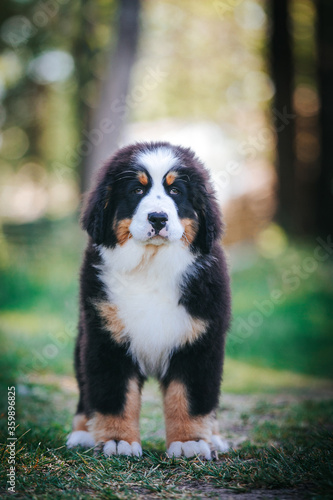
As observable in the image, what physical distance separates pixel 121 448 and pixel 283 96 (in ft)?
35.9

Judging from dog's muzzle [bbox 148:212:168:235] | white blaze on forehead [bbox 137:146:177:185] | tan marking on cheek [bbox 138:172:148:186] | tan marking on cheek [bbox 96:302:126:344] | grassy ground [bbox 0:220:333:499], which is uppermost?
white blaze on forehead [bbox 137:146:177:185]

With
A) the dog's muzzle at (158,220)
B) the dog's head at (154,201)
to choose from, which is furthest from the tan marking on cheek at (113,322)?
the dog's muzzle at (158,220)

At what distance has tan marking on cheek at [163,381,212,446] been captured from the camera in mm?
3494

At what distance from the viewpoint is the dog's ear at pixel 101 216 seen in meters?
3.63

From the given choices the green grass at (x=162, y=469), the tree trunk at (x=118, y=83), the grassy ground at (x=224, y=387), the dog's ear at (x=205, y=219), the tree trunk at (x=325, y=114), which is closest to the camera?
the green grass at (x=162, y=469)

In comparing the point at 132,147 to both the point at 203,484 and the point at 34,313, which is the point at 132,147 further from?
the point at 34,313

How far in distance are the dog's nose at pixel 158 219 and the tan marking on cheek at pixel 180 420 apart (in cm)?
96

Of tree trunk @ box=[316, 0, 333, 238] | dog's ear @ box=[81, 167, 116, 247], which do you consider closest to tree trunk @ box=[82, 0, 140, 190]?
tree trunk @ box=[316, 0, 333, 238]

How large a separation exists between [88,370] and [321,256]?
798cm

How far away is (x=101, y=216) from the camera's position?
3.64 m

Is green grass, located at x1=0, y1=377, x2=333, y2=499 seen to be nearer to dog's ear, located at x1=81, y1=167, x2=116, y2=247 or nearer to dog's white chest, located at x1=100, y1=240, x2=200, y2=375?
dog's white chest, located at x1=100, y1=240, x2=200, y2=375

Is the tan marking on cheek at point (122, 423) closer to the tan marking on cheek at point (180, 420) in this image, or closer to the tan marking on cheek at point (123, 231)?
the tan marking on cheek at point (180, 420)

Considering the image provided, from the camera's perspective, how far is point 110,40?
1396cm

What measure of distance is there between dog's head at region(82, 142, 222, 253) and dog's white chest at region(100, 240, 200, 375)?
0.34ft
